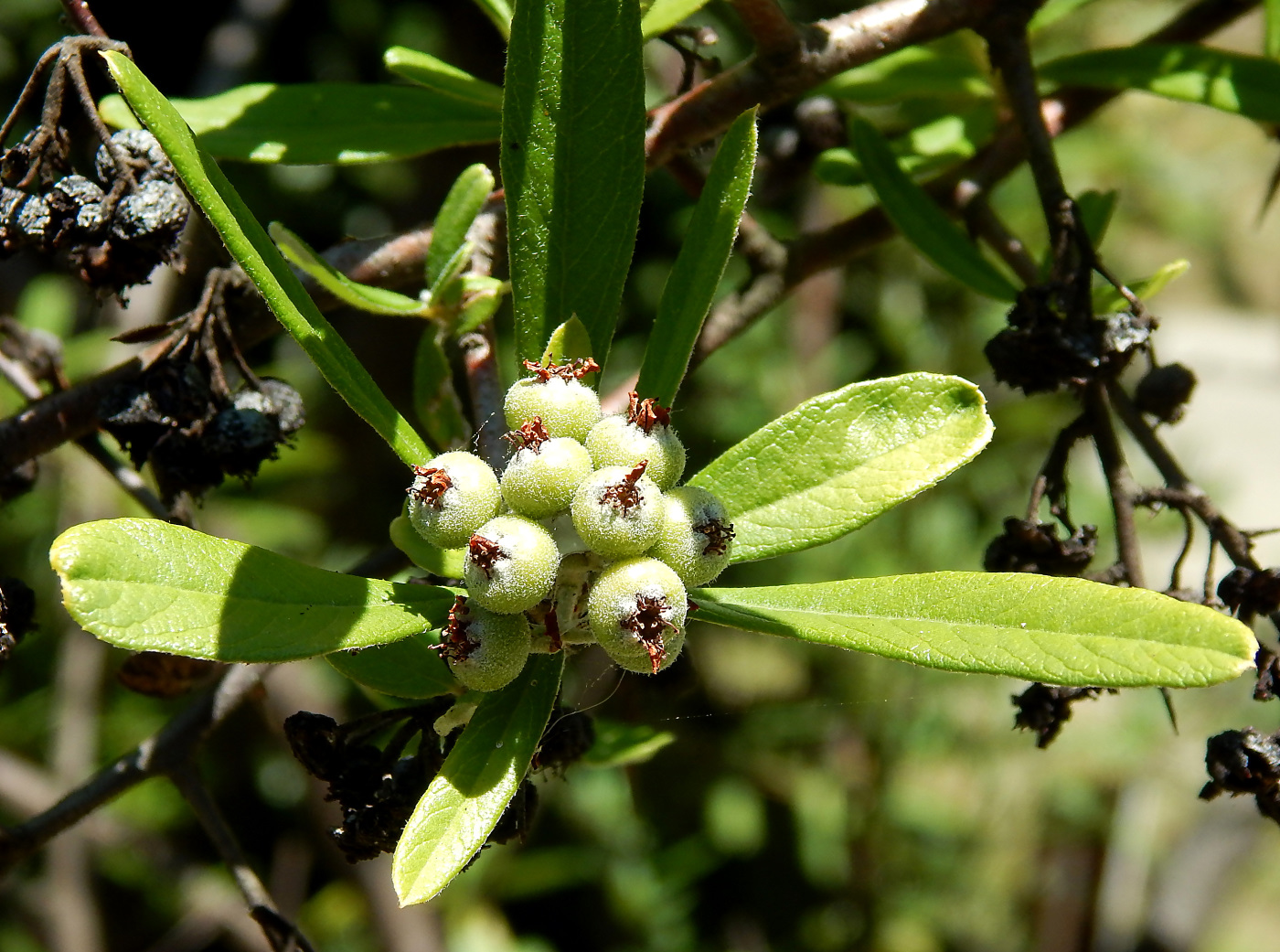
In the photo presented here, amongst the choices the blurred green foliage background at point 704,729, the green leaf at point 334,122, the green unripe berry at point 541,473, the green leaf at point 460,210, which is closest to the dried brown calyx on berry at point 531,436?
the green unripe berry at point 541,473

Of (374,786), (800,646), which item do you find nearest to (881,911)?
(800,646)

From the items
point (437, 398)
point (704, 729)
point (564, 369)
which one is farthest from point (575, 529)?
point (704, 729)

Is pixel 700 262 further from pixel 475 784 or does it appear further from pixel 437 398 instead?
pixel 475 784

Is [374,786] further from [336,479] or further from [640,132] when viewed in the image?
[336,479]

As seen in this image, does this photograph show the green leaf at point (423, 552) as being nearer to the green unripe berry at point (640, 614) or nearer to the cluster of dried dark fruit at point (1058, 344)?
the green unripe berry at point (640, 614)

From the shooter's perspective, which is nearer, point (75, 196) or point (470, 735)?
point (470, 735)

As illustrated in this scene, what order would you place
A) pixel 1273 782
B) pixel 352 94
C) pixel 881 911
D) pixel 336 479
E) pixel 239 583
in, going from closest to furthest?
1. pixel 239 583
2. pixel 1273 782
3. pixel 352 94
4. pixel 881 911
5. pixel 336 479

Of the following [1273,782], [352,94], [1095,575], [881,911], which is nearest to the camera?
[1273,782]
